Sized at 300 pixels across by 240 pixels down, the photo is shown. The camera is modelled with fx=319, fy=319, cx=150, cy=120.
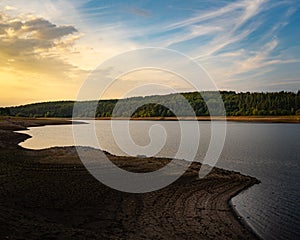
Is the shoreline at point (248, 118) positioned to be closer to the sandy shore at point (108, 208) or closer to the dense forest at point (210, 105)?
the dense forest at point (210, 105)

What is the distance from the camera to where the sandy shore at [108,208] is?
403 inches

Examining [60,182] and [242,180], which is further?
[242,180]

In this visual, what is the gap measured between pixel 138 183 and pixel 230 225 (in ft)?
24.3

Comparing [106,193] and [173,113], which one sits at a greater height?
[173,113]

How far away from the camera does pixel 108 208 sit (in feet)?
44.3

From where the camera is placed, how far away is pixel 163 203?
48.2ft

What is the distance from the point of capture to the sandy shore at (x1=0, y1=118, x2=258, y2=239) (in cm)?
1024

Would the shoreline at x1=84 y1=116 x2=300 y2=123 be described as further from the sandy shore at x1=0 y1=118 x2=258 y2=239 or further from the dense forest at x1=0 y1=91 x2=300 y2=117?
the sandy shore at x1=0 y1=118 x2=258 y2=239

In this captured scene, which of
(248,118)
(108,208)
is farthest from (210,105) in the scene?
(108,208)

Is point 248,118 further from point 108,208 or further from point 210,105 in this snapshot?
point 108,208

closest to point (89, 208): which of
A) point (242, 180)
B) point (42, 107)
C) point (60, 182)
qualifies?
point (60, 182)

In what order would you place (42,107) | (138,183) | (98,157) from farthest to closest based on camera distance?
(42,107)
(98,157)
(138,183)

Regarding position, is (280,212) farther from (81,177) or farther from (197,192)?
(81,177)

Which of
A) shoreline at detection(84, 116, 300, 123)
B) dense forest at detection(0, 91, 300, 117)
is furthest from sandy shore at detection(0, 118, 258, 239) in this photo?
dense forest at detection(0, 91, 300, 117)
